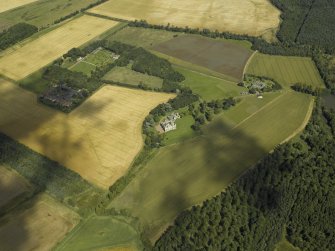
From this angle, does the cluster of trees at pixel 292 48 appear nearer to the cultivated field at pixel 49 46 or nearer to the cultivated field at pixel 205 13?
the cultivated field at pixel 205 13

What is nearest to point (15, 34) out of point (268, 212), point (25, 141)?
point (25, 141)

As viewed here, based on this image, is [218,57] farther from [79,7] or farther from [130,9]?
[79,7]

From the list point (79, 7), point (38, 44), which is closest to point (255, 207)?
point (38, 44)

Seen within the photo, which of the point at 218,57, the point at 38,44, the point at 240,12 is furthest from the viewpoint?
the point at 240,12

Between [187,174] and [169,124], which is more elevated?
[169,124]

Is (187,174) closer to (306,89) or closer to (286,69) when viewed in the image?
(306,89)
